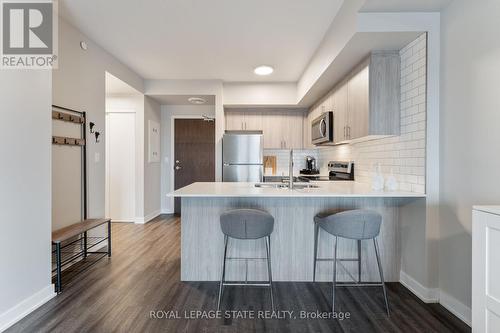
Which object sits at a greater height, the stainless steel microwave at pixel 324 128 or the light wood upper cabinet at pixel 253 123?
the light wood upper cabinet at pixel 253 123

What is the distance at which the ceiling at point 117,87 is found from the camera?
4011mm

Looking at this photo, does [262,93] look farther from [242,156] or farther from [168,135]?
[168,135]

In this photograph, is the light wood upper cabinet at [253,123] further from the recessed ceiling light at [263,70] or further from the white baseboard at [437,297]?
the white baseboard at [437,297]

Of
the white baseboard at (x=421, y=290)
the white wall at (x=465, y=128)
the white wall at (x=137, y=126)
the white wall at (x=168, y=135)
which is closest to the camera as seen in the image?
the white wall at (x=465, y=128)

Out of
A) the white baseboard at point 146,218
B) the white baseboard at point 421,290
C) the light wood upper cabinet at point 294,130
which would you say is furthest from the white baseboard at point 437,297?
the white baseboard at point 146,218

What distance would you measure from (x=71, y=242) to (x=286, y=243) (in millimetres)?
2338

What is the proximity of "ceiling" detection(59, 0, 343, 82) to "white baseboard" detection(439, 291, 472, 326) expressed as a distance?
264 cm

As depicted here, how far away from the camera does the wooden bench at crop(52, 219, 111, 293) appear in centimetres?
241

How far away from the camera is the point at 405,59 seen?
2.51m

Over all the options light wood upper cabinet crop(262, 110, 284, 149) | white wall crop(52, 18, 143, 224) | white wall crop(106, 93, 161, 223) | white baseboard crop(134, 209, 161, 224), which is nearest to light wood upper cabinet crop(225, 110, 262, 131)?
light wood upper cabinet crop(262, 110, 284, 149)

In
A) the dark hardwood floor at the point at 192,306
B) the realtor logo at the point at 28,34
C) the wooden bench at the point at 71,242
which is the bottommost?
the dark hardwood floor at the point at 192,306

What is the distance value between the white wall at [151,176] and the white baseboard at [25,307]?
284 cm

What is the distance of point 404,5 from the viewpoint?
6.84ft

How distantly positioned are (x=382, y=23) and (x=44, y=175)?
2.98 metres
